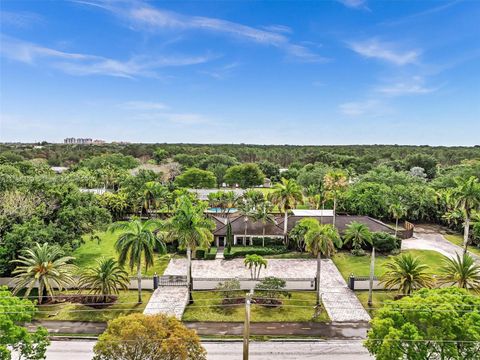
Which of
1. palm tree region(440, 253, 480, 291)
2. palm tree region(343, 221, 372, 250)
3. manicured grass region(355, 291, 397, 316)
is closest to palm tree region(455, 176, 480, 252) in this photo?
palm tree region(440, 253, 480, 291)

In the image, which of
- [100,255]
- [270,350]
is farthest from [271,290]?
[100,255]

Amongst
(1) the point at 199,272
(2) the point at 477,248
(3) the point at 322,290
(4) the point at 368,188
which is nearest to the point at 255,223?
(1) the point at 199,272

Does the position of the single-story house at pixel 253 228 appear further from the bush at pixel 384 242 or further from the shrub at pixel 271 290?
the shrub at pixel 271 290

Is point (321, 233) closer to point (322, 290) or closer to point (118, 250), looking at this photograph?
point (322, 290)

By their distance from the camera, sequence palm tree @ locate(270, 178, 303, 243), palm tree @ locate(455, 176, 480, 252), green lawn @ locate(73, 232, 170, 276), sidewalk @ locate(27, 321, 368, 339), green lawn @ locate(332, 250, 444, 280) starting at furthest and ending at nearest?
palm tree @ locate(270, 178, 303, 243)
green lawn @ locate(73, 232, 170, 276)
green lawn @ locate(332, 250, 444, 280)
palm tree @ locate(455, 176, 480, 252)
sidewalk @ locate(27, 321, 368, 339)

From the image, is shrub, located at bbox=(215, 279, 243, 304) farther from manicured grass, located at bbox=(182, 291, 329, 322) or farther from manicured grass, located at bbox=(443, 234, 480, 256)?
manicured grass, located at bbox=(443, 234, 480, 256)
